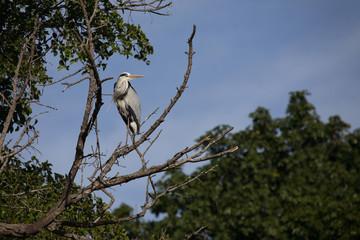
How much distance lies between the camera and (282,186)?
19.7 meters

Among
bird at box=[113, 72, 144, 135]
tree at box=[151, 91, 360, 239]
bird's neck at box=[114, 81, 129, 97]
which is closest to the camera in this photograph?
bird's neck at box=[114, 81, 129, 97]

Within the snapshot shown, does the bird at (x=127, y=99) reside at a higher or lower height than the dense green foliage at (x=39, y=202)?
higher

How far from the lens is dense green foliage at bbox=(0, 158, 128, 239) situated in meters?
7.03

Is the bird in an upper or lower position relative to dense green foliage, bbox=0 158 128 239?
upper

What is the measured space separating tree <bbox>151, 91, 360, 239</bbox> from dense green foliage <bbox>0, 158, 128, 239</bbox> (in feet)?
34.5

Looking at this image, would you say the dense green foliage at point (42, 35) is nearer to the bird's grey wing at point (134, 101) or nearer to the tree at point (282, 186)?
the bird's grey wing at point (134, 101)

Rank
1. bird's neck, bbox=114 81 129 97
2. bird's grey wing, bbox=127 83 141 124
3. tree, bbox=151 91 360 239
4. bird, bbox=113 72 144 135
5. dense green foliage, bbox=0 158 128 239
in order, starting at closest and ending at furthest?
dense green foliage, bbox=0 158 128 239, bird's neck, bbox=114 81 129 97, bird, bbox=113 72 144 135, bird's grey wing, bbox=127 83 141 124, tree, bbox=151 91 360 239

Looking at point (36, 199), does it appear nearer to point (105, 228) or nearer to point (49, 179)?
point (49, 179)

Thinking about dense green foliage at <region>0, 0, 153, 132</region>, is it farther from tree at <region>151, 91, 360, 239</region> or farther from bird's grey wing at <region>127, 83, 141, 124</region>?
tree at <region>151, 91, 360, 239</region>

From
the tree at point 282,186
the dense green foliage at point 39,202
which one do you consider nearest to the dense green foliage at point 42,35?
the dense green foliage at point 39,202

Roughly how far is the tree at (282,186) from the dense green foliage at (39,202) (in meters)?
10.5

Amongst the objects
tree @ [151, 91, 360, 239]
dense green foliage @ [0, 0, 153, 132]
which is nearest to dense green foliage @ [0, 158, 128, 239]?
dense green foliage @ [0, 0, 153, 132]

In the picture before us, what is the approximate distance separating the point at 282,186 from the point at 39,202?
1423cm

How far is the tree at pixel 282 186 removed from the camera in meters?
18.5
